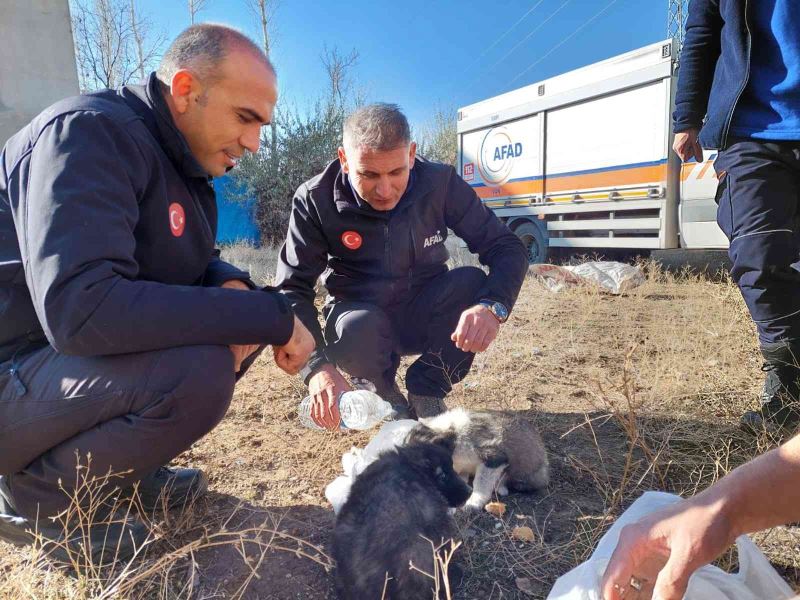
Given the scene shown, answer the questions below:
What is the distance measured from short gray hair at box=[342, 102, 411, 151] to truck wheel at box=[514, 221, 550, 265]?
8262 millimetres

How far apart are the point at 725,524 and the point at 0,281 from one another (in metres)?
2.19

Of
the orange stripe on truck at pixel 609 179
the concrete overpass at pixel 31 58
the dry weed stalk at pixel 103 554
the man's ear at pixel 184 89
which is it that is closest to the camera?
the dry weed stalk at pixel 103 554

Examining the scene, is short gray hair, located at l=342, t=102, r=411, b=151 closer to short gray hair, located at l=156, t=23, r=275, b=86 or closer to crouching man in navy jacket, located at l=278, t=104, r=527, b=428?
crouching man in navy jacket, located at l=278, t=104, r=527, b=428

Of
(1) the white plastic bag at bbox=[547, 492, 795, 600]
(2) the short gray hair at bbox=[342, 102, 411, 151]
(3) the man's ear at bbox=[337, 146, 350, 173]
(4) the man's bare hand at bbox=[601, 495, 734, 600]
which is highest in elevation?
(2) the short gray hair at bbox=[342, 102, 411, 151]

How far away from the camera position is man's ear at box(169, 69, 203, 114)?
197cm

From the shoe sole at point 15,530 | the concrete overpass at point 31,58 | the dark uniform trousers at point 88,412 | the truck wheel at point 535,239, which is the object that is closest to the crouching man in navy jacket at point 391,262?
the dark uniform trousers at point 88,412

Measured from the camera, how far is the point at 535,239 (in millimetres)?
11500

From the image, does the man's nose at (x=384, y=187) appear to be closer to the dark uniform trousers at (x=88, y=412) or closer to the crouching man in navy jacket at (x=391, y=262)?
the crouching man in navy jacket at (x=391, y=262)

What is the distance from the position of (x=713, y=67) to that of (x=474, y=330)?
2.07m

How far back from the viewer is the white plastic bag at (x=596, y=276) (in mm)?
7766

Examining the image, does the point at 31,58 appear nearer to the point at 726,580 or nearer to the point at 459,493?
the point at 459,493

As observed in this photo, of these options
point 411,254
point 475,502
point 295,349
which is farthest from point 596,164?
point 295,349

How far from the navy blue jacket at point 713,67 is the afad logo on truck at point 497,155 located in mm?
8632

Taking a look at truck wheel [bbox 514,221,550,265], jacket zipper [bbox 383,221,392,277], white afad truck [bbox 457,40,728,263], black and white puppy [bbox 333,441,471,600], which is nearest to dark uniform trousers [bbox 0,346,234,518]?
black and white puppy [bbox 333,441,471,600]
